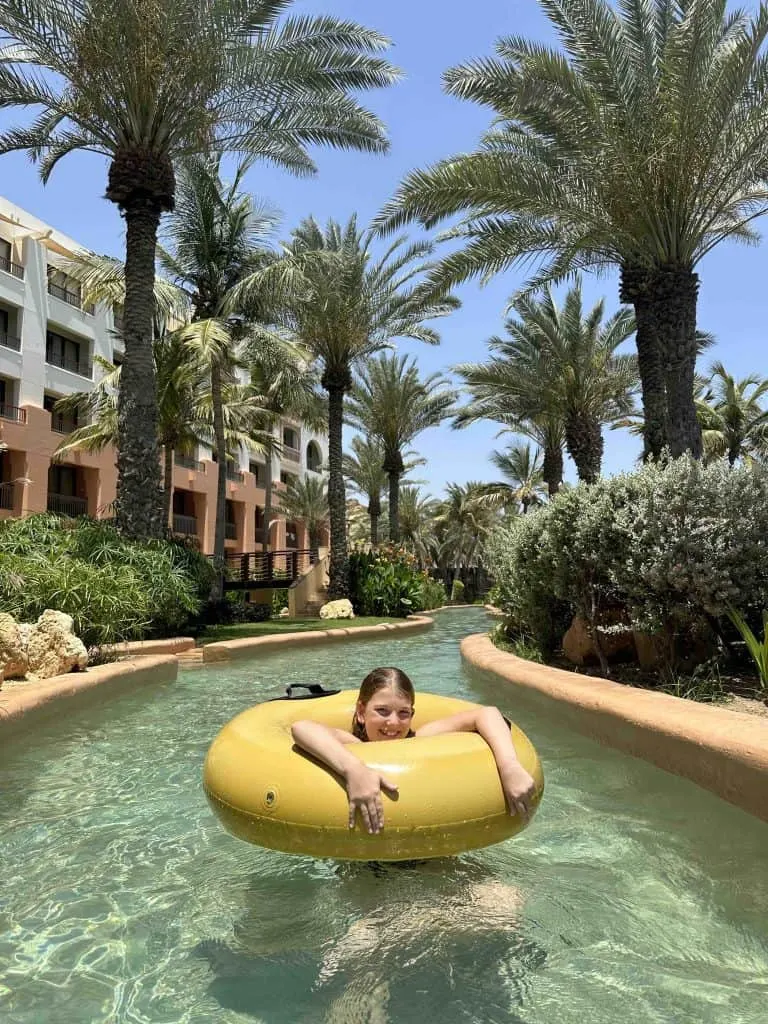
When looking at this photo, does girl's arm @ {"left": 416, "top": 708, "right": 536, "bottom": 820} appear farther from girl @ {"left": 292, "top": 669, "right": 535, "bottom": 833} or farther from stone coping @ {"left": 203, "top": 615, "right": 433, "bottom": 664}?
stone coping @ {"left": 203, "top": 615, "right": 433, "bottom": 664}

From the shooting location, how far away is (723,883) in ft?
10.7

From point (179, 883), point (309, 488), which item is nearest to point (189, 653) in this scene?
point (179, 883)

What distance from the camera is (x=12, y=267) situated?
27172 millimetres

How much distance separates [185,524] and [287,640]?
2452cm

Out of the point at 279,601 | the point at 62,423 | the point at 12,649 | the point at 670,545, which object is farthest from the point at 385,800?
the point at 62,423

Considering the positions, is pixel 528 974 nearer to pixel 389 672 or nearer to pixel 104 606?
pixel 389 672

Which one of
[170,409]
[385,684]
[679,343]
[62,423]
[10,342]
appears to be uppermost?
[10,342]

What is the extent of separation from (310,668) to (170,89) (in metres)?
9.79

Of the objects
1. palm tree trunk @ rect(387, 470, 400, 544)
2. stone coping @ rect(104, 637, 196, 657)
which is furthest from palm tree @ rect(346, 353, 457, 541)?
stone coping @ rect(104, 637, 196, 657)

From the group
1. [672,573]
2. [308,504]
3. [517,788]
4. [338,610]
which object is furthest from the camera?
[308,504]

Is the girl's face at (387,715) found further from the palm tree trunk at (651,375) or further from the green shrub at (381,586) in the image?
the green shrub at (381,586)

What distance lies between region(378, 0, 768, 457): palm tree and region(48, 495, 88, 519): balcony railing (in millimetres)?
20867

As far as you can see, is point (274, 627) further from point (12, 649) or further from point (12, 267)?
point (12, 267)

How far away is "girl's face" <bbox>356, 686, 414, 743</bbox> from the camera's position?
3.20 metres
